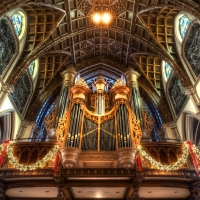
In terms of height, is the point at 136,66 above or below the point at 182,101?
above

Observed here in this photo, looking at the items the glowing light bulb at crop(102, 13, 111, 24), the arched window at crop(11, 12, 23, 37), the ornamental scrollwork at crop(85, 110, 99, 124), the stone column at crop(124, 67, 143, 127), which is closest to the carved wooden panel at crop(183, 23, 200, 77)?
the stone column at crop(124, 67, 143, 127)

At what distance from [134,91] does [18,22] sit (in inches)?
396

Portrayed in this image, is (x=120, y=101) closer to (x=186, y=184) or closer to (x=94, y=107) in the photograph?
(x=94, y=107)

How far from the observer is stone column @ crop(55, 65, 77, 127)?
1530 cm

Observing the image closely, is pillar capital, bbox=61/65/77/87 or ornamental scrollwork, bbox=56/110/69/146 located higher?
pillar capital, bbox=61/65/77/87

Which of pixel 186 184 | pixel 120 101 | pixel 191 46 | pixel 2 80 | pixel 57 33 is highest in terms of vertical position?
pixel 57 33

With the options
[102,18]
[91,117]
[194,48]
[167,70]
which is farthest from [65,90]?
[194,48]

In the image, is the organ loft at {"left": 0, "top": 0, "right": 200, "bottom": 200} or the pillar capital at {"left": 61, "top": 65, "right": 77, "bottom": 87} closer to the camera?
the organ loft at {"left": 0, "top": 0, "right": 200, "bottom": 200}

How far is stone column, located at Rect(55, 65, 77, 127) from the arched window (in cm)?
491

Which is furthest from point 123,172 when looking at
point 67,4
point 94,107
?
point 67,4

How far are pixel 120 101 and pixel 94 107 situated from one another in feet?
6.26

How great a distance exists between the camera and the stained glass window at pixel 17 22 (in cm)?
1567

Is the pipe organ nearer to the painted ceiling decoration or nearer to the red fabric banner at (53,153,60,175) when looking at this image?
the red fabric banner at (53,153,60,175)

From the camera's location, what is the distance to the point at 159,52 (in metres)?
16.7
